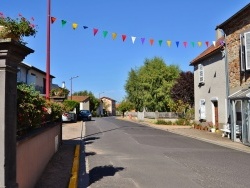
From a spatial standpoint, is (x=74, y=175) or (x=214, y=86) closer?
(x=74, y=175)

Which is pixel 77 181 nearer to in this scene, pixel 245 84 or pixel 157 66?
pixel 245 84

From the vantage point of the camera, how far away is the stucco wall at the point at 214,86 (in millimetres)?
23109

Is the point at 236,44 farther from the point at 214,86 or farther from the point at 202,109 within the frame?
the point at 202,109

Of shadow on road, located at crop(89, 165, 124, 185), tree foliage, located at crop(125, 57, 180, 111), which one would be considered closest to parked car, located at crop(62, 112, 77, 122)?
tree foliage, located at crop(125, 57, 180, 111)

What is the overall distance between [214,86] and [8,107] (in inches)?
838

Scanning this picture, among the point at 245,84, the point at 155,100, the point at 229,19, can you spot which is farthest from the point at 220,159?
the point at 155,100

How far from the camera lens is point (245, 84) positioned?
59.7 feet

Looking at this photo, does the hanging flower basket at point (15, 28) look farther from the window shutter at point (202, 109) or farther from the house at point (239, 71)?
the window shutter at point (202, 109)

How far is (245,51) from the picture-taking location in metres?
17.8

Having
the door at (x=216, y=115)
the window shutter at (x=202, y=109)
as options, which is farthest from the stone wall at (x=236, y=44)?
the window shutter at (x=202, y=109)

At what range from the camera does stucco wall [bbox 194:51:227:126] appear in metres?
23.1

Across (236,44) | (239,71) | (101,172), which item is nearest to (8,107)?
(101,172)

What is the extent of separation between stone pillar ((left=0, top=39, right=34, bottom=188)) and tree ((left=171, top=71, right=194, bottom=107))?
37507mm

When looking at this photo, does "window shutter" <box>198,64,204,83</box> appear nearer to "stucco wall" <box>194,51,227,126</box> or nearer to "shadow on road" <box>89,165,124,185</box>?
"stucco wall" <box>194,51,227,126</box>
